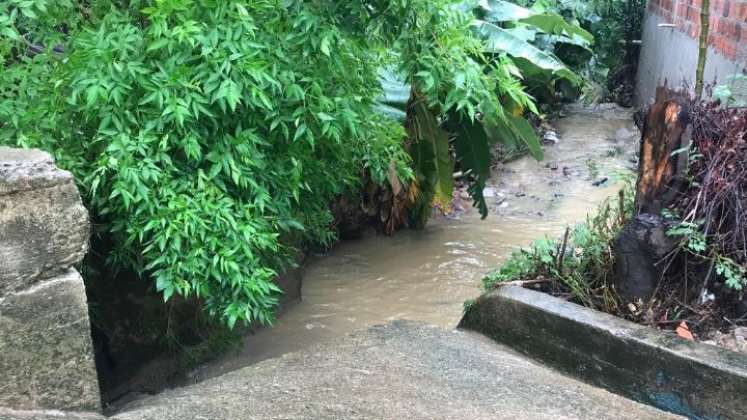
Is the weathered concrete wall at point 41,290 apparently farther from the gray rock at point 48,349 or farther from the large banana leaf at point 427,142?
the large banana leaf at point 427,142

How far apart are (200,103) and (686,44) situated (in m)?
6.24

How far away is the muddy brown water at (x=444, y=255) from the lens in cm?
524

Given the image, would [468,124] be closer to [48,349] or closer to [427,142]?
[427,142]

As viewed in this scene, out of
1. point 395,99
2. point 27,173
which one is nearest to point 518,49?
point 395,99

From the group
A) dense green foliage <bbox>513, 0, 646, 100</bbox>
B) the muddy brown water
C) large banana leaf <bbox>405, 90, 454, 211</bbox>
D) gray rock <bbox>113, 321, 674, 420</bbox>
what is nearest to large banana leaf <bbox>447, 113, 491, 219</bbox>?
large banana leaf <bbox>405, 90, 454, 211</bbox>

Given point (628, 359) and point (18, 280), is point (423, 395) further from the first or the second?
point (18, 280)

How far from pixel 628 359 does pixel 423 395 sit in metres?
0.99

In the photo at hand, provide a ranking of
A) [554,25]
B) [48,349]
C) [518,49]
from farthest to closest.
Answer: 1. [554,25]
2. [518,49]
3. [48,349]

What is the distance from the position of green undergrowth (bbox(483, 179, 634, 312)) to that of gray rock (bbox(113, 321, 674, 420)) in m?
0.45

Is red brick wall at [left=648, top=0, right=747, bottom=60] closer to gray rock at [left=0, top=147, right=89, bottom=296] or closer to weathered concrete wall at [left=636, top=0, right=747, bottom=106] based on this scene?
weathered concrete wall at [left=636, top=0, right=747, bottom=106]

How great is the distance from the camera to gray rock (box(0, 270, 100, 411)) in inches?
97.3

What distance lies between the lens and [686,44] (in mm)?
7645

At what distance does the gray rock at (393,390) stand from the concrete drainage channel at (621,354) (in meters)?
0.17

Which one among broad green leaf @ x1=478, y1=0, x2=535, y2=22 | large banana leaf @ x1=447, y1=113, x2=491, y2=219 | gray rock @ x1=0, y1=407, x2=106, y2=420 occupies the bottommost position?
gray rock @ x1=0, y1=407, x2=106, y2=420
